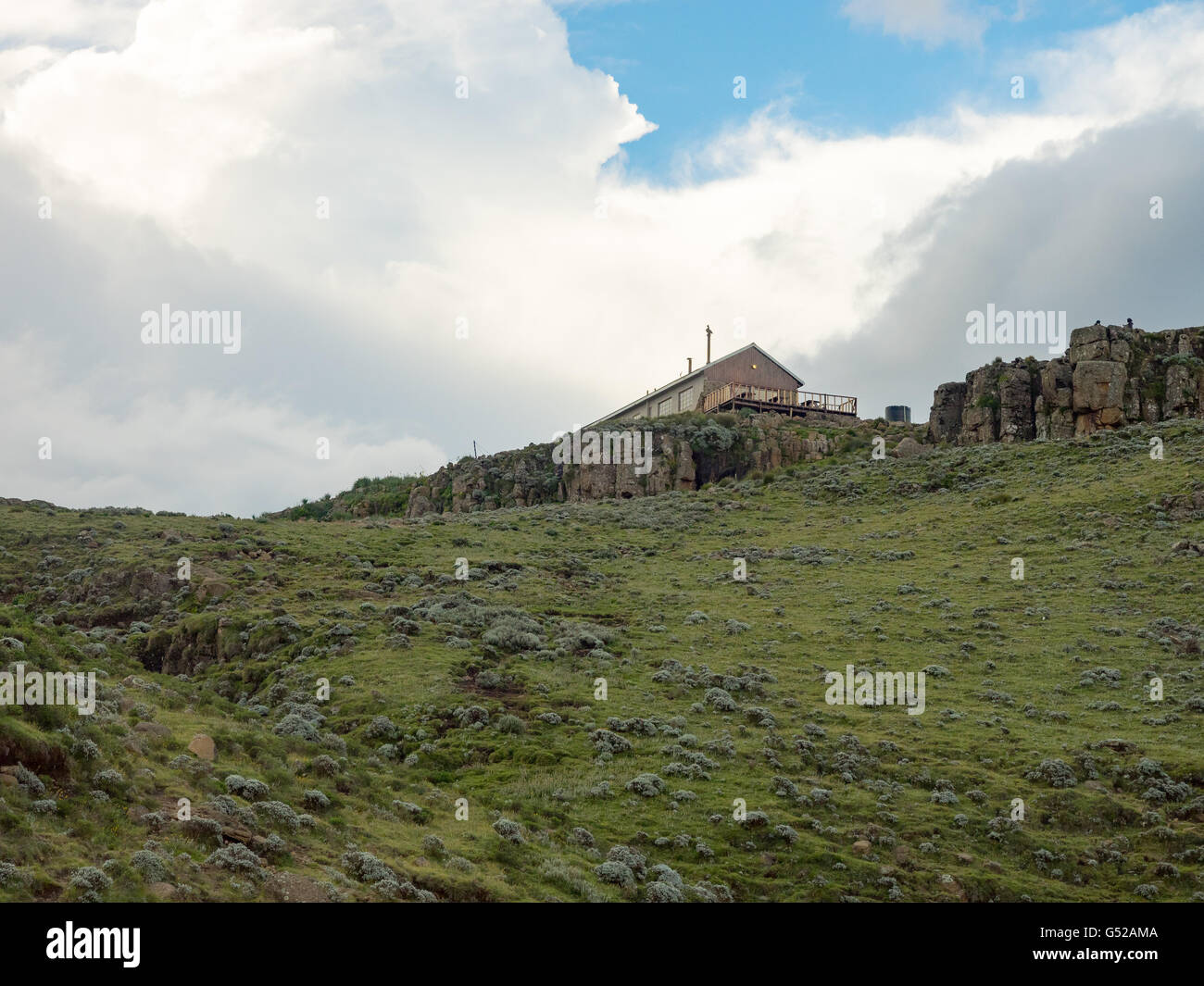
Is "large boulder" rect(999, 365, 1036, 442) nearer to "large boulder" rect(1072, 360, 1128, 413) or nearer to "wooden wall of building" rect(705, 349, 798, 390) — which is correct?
"large boulder" rect(1072, 360, 1128, 413)

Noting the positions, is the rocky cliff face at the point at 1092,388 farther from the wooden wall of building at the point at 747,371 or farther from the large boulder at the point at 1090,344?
the wooden wall of building at the point at 747,371

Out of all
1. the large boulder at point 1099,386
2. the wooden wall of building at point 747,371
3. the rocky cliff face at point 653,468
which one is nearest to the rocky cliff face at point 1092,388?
the large boulder at point 1099,386

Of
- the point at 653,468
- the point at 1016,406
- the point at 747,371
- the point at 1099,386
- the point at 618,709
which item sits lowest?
the point at 618,709

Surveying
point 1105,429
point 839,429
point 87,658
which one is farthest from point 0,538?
point 1105,429

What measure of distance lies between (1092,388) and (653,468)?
29.0 metres

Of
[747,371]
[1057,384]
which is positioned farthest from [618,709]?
[747,371]

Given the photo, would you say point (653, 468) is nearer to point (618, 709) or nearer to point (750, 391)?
point (750, 391)

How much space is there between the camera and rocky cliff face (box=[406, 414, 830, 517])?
75.3 meters

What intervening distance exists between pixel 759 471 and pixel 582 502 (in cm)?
1258

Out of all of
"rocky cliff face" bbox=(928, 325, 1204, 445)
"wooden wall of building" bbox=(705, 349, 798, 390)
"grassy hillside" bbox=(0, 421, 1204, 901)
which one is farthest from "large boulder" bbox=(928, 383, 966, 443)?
"grassy hillside" bbox=(0, 421, 1204, 901)

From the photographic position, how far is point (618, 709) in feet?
101

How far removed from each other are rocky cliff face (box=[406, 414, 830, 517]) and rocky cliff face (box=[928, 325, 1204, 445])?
12.0 metres

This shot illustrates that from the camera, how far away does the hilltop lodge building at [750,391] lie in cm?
8556
